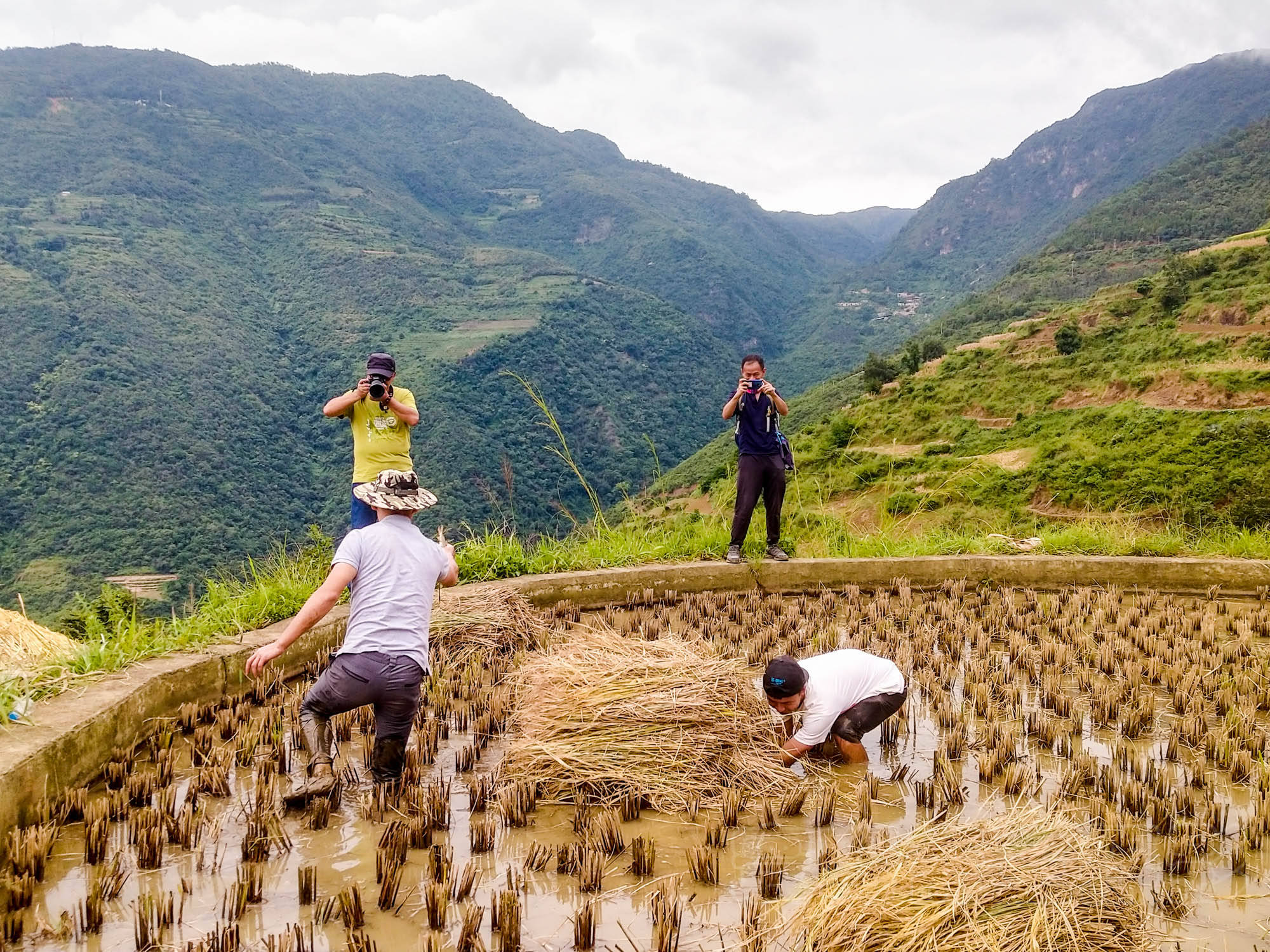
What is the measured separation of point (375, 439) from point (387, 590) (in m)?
2.43

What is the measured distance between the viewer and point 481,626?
598 cm

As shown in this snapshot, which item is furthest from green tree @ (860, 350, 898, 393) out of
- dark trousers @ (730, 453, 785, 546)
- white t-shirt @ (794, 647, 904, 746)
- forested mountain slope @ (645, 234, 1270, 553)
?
white t-shirt @ (794, 647, 904, 746)

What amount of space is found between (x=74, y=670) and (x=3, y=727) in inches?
32.4

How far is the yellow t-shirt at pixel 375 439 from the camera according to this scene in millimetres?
6117

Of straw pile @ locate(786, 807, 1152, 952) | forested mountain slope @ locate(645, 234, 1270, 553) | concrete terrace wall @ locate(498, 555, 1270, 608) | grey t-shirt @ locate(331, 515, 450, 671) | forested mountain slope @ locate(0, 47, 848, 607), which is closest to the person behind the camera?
straw pile @ locate(786, 807, 1152, 952)

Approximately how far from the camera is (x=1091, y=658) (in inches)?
222

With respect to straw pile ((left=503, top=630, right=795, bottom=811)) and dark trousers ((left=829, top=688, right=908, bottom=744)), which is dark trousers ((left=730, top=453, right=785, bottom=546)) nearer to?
straw pile ((left=503, top=630, right=795, bottom=811))

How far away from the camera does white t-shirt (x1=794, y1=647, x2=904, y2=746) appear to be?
13.3 feet

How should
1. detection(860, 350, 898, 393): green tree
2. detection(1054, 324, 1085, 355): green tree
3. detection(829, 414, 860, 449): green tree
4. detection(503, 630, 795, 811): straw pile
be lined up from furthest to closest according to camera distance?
detection(860, 350, 898, 393): green tree
detection(1054, 324, 1085, 355): green tree
detection(829, 414, 860, 449): green tree
detection(503, 630, 795, 811): straw pile

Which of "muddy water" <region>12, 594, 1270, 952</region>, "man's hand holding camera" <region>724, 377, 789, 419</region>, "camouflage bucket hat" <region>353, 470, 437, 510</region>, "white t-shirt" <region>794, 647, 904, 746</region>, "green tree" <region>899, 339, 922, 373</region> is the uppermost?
"green tree" <region>899, 339, 922, 373</region>

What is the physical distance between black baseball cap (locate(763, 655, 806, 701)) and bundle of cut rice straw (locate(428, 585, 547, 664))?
235cm

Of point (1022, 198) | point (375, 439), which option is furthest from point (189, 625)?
point (1022, 198)

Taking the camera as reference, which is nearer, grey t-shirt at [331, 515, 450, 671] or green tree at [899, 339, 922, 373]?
grey t-shirt at [331, 515, 450, 671]

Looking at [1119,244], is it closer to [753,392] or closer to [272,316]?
[272,316]
